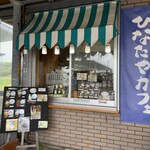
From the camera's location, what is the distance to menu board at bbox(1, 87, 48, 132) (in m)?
3.62

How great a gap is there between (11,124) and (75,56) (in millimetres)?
1858

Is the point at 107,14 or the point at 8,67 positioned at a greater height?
the point at 107,14

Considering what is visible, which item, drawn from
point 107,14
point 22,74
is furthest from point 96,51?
point 22,74

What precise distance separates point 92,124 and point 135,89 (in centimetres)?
109

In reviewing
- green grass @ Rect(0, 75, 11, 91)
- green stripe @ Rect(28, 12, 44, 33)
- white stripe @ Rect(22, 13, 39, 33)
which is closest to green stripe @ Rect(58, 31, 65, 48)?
green stripe @ Rect(28, 12, 44, 33)

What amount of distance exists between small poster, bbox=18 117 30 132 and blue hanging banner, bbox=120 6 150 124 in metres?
1.79

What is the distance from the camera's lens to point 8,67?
451 cm

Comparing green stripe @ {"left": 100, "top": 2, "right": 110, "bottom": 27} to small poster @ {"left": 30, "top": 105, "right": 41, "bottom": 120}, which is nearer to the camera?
green stripe @ {"left": 100, "top": 2, "right": 110, "bottom": 27}

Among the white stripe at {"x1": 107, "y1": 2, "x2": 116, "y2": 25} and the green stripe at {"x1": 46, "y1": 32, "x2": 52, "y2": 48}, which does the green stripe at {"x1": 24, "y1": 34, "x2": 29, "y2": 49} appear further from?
the white stripe at {"x1": 107, "y1": 2, "x2": 116, "y2": 25}

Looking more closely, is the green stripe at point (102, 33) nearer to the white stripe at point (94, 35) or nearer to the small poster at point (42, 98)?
the white stripe at point (94, 35)

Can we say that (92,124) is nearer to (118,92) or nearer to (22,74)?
(118,92)

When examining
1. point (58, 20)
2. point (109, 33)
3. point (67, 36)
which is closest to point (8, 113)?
point (67, 36)

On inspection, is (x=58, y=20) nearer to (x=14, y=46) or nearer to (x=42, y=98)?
(x=14, y=46)

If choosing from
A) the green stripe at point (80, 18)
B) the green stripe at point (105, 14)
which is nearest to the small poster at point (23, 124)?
the green stripe at point (80, 18)
